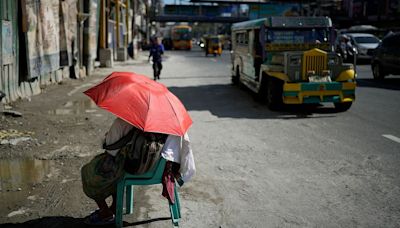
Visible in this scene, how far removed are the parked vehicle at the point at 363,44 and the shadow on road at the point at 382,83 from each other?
28.1 feet

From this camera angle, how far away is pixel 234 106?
1150 centimetres

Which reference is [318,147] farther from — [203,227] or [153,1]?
[153,1]

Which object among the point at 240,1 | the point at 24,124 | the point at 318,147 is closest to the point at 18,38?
the point at 24,124

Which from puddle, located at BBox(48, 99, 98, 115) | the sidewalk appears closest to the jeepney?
the sidewalk

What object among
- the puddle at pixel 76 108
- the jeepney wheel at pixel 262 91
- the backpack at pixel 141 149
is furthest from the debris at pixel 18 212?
the jeepney wheel at pixel 262 91

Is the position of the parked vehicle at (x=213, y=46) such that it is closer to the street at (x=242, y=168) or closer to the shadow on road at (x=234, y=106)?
the shadow on road at (x=234, y=106)

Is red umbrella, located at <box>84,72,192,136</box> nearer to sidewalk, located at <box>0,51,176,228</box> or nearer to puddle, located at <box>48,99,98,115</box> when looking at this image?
Result: sidewalk, located at <box>0,51,176,228</box>

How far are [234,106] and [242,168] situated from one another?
5598 millimetres

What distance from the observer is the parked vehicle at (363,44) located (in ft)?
85.4

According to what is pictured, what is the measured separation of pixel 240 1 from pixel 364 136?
5022 cm

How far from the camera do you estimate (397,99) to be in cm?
1230

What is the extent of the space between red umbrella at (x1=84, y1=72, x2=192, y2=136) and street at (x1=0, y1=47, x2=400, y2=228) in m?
1.14

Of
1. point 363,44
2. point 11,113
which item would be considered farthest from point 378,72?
point 11,113

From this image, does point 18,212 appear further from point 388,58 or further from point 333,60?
point 388,58
